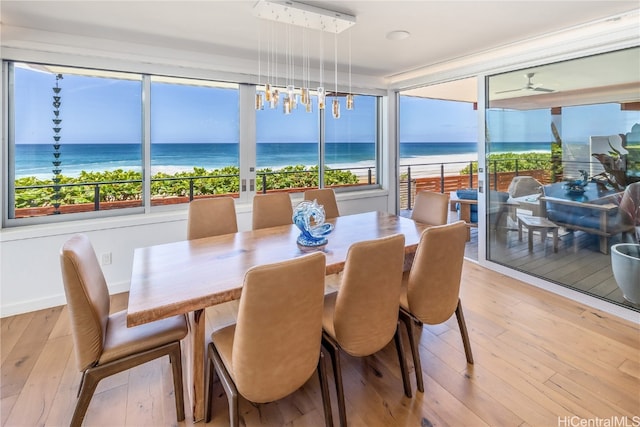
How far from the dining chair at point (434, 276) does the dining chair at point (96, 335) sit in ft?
4.19

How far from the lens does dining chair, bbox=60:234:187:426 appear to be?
146 centimetres

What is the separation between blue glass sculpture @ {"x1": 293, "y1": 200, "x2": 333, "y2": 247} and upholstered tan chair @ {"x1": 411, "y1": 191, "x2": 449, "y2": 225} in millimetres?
1221

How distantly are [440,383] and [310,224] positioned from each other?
1269mm

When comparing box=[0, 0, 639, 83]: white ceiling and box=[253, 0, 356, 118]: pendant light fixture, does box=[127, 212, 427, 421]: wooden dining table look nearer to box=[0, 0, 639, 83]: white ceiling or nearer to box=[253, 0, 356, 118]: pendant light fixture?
box=[253, 0, 356, 118]: pendant light fixture

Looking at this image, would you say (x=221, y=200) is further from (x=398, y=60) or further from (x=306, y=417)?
(x=398, y=60)

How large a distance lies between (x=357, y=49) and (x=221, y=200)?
2.05 meters

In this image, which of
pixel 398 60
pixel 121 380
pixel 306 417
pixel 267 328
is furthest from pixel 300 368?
pixel 398 60

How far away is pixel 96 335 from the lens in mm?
1513

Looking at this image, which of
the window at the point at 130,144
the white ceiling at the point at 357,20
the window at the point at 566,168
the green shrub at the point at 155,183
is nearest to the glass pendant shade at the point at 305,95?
the white ceiling at the point at 357,20

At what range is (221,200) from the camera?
2953 mm

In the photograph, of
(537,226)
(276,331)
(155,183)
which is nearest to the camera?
(276,331)

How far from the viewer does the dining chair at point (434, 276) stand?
1818 millimetres

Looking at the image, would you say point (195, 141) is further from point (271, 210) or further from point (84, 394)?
point (84, 394)

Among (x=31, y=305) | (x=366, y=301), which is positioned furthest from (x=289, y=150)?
(x=366, y=301)
